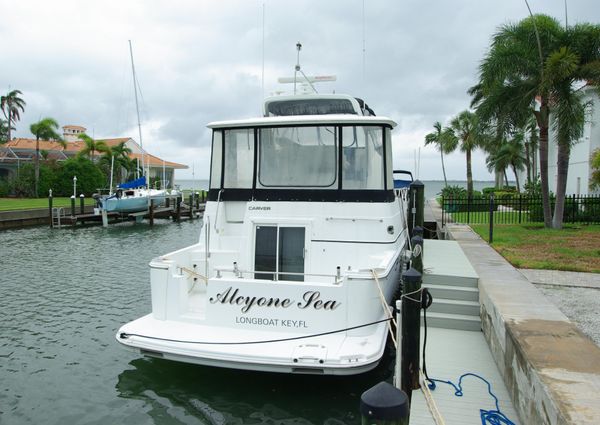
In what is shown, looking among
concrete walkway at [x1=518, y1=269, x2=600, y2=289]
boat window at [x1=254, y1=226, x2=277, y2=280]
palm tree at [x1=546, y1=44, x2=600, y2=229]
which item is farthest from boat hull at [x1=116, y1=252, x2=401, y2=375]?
palm tree at [x1=546, y1=44, x2=600, y2=229]

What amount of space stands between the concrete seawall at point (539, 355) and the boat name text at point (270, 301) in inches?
83.3

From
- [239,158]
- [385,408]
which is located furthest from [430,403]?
[239,158]

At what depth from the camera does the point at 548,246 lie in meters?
13.0

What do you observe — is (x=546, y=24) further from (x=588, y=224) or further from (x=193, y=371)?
(x=193, y=371)

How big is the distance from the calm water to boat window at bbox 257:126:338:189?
3153mm

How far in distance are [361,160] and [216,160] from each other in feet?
8.54

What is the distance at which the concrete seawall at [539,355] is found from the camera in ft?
12.2

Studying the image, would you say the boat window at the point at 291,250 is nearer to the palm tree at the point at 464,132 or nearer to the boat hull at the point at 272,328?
the boat hull at the point at 272,328

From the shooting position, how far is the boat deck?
4.86m

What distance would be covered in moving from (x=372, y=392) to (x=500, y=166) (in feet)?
158

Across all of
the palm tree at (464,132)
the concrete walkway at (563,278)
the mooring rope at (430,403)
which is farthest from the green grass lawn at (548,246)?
the palm tree at (464,132)

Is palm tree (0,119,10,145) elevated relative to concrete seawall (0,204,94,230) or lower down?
elevated

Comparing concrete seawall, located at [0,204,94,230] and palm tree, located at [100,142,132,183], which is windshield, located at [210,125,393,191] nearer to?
concrete seawall, located at [0,204,94,230]

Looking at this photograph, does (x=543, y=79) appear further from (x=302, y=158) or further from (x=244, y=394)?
(x=244, y=394)
